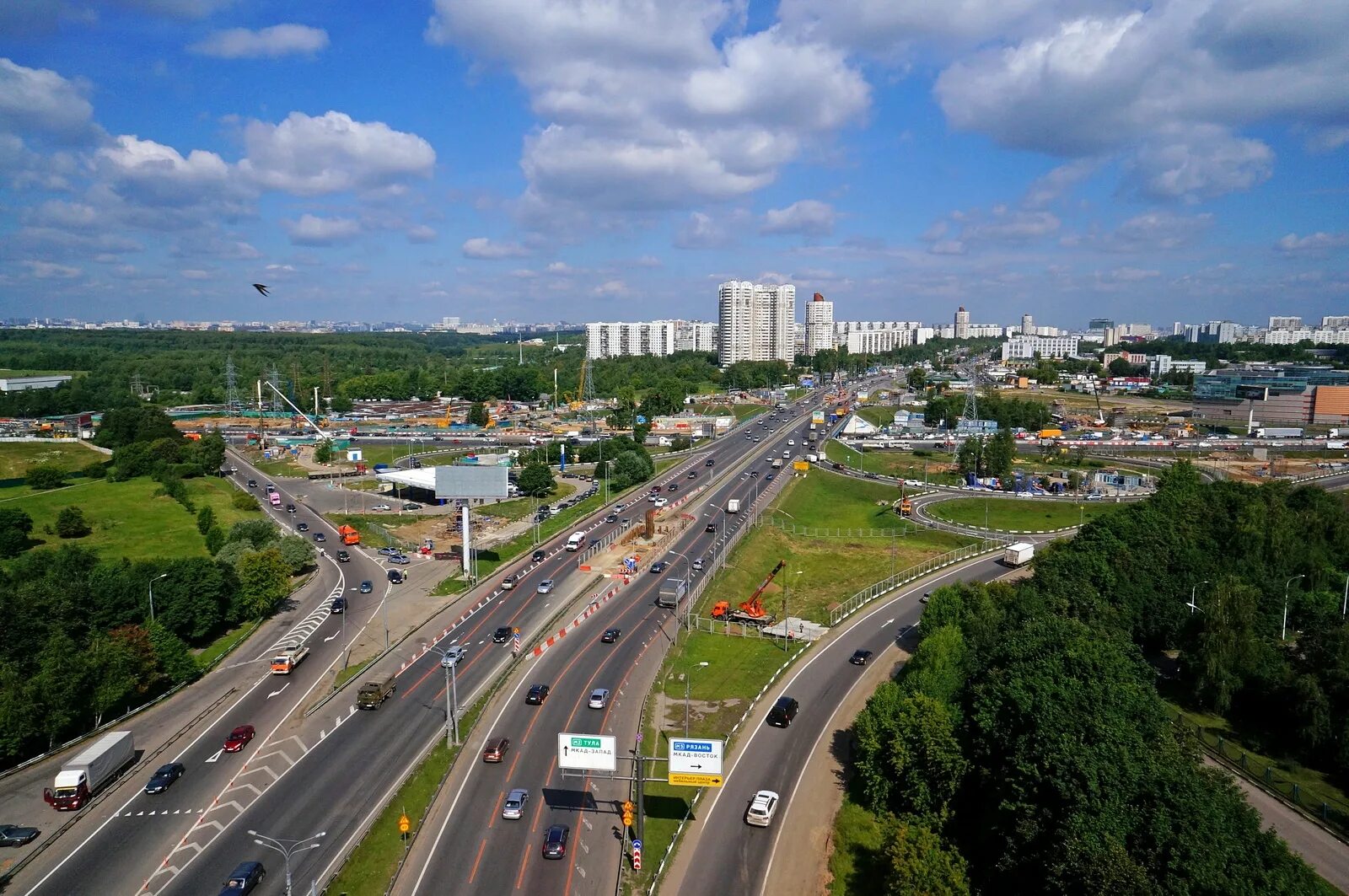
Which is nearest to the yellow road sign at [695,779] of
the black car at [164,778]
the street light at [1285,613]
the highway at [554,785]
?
the highway at [554,785]

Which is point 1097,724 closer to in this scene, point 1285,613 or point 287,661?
point 1285,613

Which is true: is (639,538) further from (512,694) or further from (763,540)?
(512,694)

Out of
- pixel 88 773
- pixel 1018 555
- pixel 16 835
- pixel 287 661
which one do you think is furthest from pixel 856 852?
pixel 1018 555

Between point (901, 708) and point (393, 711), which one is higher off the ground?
point (901, 708)

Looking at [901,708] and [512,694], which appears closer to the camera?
[901,708]

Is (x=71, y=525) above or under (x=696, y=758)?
under

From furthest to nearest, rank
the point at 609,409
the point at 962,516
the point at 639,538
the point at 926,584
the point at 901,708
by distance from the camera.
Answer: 1. the point at 609,409
2. the point at 962,516
3. the point at 639,538
4. the point at 926,584
5. the point at 901,708

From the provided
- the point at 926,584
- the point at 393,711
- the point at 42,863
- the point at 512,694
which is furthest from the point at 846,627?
the point at 42,863
